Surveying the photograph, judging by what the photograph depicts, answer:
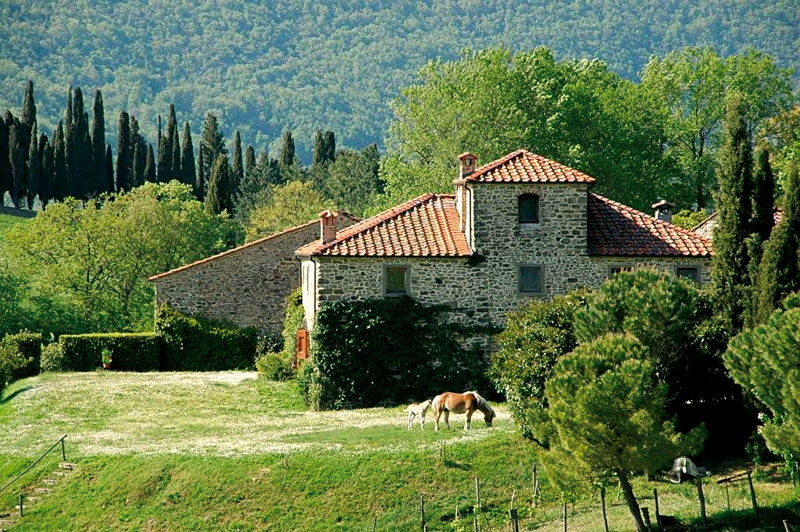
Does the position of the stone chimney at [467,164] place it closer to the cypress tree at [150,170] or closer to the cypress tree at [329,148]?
the cypress tree at [150,170]

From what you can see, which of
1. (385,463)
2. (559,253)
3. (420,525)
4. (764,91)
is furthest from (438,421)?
(764,91)

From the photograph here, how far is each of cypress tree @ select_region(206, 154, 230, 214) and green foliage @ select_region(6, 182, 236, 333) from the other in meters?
24.7

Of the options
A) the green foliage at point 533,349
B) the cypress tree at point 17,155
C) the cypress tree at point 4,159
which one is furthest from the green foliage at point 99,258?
the green foliage at point 533,349

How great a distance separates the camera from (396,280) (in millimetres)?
39562

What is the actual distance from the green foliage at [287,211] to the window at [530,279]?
117 feet

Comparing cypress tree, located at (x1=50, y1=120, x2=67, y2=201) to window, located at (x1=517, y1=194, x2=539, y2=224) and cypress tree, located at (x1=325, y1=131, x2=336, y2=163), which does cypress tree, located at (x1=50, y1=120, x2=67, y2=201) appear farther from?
window, located at (x1=517, y1=194, x2=539, y2=224)

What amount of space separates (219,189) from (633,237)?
59.1m

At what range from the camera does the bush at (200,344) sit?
52219mm

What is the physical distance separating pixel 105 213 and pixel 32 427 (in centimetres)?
2944

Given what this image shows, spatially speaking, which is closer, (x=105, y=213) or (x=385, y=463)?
(x=385, y=463)

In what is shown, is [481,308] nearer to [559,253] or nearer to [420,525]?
[559,253]

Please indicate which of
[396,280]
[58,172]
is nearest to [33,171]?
[58,172]

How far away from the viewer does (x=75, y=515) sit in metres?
30.3

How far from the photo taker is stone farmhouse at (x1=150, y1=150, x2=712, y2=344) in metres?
39.3
